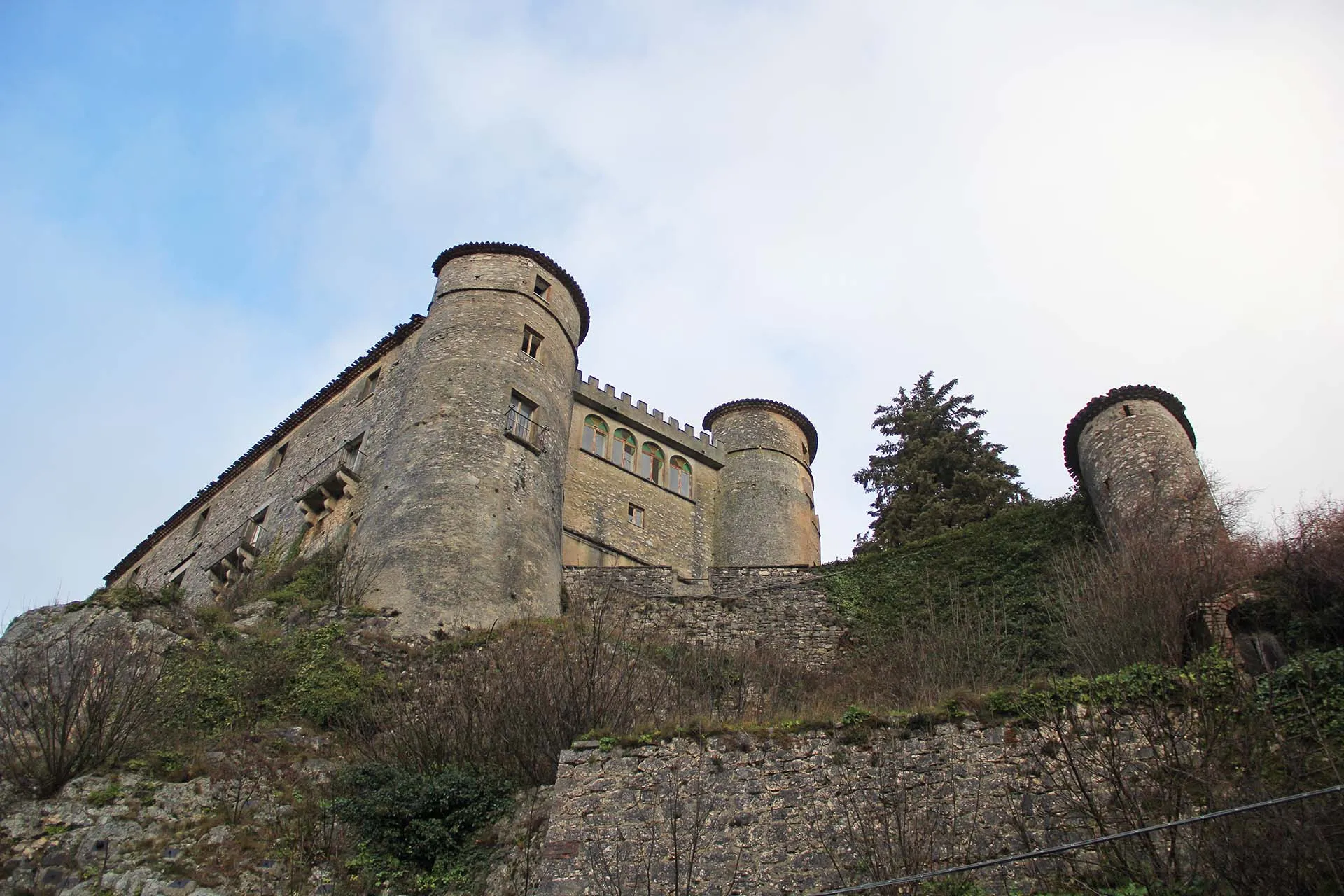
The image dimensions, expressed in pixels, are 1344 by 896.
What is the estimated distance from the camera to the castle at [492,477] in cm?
2211

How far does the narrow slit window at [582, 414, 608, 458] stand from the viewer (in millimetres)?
30672

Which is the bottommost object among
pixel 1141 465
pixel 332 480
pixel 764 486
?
pixel 1141 465

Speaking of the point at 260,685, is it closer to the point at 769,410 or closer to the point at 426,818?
the point at 426,818

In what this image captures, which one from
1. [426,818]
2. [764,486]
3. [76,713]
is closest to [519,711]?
[426,818]

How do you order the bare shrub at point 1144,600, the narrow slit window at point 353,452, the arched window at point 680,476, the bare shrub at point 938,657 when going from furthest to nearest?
the arched window at point 680,476 → the narrow slit window at point 353,452 → the bare shrub at point 938,657 → the bare shrub at point 1144,600

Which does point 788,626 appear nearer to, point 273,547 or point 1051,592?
point 1051,592

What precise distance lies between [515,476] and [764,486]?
1133cm

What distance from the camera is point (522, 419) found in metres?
25.5

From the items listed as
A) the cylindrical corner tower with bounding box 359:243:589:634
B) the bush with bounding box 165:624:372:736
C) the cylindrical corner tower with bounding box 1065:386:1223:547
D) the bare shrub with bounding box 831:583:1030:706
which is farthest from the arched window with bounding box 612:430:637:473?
the bush with bounding box 165:624:372:736

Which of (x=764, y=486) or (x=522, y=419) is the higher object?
(x=764, y=486)

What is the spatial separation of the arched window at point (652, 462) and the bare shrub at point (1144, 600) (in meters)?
16.1

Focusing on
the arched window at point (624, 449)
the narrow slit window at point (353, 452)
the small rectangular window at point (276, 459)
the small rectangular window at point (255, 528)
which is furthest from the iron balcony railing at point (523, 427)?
the small rectangular window at point (276, 459)

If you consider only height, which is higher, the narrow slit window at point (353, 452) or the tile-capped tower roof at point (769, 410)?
the tile-capped tower roof at point (769, 410)

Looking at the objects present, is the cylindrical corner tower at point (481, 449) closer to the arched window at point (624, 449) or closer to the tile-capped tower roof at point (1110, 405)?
the arched window at point (624, 449)
